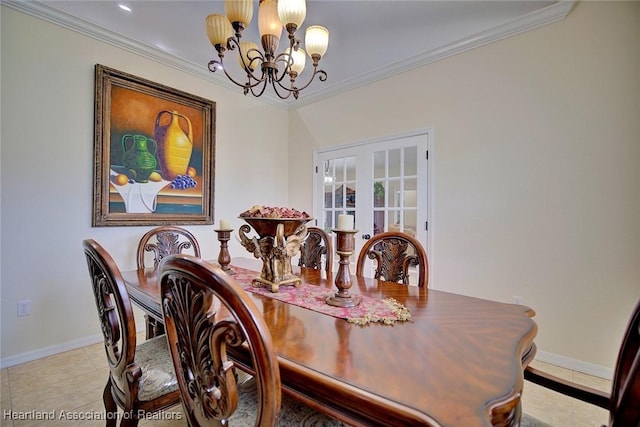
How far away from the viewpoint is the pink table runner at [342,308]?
1.07m

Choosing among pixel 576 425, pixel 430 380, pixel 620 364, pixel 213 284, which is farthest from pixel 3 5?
pixel 576 425

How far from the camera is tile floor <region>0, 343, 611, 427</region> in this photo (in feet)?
5.43

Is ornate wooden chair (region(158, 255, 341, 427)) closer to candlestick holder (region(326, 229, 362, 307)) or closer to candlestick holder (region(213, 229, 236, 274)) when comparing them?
candlestick holder (region(326, 229, 362, 307))

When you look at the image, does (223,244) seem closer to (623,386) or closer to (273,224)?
(273,224)

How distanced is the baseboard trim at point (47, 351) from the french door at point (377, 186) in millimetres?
2623

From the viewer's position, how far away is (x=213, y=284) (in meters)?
0.63

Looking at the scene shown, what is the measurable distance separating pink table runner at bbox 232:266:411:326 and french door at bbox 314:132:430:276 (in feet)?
6.09

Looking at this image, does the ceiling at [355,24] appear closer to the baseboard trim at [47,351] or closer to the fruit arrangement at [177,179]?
the fruit arrangement at [177,179]

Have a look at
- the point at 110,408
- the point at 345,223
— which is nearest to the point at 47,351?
the point at 110,408

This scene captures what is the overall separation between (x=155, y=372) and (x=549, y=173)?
290cm

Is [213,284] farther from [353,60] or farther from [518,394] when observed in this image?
[353,60]

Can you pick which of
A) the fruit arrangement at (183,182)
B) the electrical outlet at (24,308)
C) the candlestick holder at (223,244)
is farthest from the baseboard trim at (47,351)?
the candlestick holder at (223,244)

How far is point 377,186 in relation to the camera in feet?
11.1

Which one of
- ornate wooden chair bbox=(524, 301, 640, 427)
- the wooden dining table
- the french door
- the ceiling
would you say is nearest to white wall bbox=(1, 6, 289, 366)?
the ceiling
